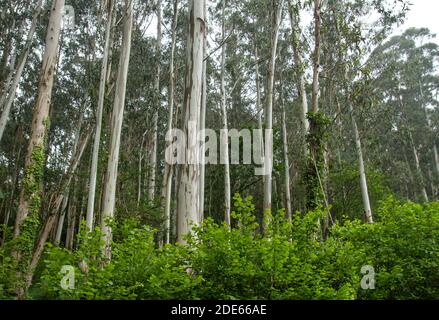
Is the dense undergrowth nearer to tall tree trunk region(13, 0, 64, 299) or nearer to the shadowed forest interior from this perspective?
the shadowed forest interior

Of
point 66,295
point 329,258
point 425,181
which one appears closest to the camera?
point 66,295

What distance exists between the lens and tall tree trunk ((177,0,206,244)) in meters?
6.59

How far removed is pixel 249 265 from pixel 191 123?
11.6 feet

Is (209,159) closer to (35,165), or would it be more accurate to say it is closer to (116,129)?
(116,129)

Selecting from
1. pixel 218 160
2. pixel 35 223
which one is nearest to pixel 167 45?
pixel 218 160

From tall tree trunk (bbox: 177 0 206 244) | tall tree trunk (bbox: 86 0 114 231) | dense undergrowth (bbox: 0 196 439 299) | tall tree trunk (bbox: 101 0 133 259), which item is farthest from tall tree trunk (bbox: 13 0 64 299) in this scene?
dense undergrowth (bbox: 0 196 439 299)

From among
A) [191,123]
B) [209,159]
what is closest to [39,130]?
[191,123]

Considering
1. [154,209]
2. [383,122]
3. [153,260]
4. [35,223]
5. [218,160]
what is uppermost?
[383,122]

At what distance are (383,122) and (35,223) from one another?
62.7 ft

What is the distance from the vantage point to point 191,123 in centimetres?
704

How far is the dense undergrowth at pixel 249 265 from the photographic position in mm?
3912

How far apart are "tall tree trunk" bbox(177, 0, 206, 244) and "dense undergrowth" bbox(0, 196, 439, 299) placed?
5.25 ft

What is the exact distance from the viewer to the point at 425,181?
2880cm
